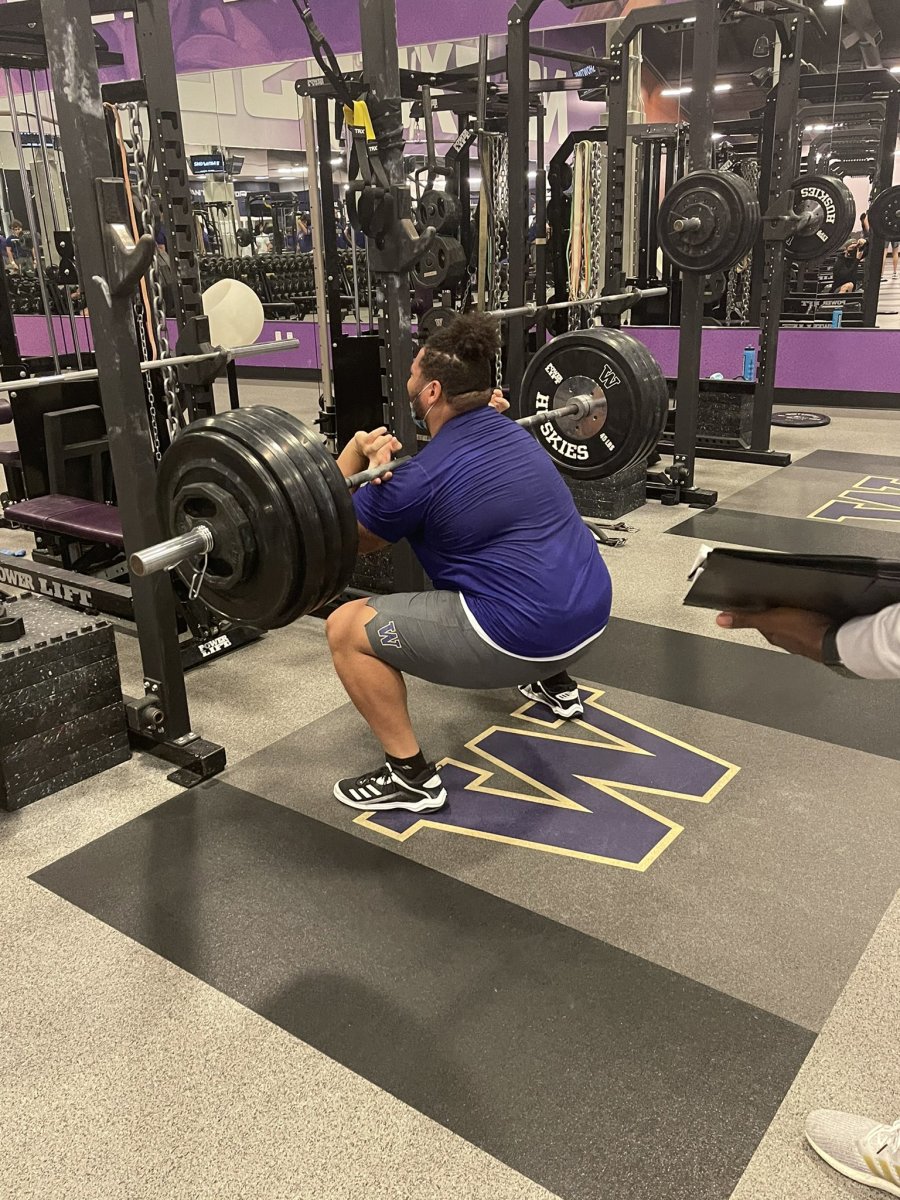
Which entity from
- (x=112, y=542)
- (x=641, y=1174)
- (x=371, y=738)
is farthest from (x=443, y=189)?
(x=641, y=1174)

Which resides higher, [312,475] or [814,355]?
[312,475]

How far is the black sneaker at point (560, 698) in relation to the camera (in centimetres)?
289

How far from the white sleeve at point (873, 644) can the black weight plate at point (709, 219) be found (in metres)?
4.04

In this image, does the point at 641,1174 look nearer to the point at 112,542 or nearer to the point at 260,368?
the point at 112,542

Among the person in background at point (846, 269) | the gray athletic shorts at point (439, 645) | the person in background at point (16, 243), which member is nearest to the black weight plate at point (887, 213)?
the person in background at point (846, 269)

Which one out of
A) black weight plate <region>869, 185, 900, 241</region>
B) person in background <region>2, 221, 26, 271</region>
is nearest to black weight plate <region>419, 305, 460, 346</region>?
black weight plate <region>869, 185, 900, 241</region>

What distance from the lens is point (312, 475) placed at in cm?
193

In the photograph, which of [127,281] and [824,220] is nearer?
[127,281]

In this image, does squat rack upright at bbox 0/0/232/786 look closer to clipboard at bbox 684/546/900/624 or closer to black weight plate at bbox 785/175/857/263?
clipboard at bbox 684/546/900/624

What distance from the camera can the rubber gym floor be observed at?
1523 mm

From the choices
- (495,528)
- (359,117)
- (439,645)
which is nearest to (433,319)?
(359,117)

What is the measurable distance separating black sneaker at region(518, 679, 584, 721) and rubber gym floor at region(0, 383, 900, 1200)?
60 millimetres

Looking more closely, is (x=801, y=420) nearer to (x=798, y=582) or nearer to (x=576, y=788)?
(x=576, y=788)

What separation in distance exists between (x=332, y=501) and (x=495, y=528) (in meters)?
0.48
